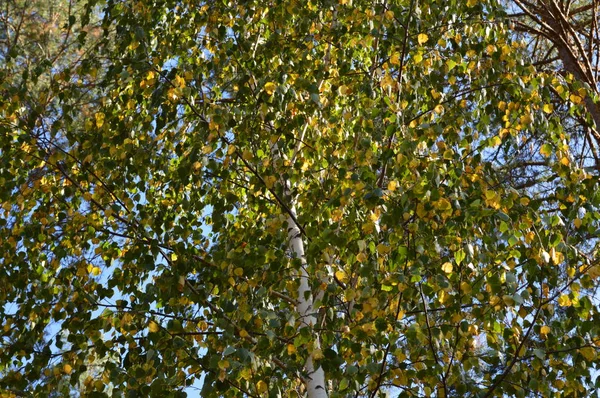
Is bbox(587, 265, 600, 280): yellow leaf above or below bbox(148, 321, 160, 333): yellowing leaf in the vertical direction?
above

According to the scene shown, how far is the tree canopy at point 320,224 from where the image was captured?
3764 mm

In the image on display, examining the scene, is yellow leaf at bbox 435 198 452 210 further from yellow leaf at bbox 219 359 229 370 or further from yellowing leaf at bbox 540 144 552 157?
yellow leaf at bbox 219 359 229 370

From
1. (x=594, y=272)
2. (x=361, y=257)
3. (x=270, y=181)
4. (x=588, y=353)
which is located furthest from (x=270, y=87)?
(x=588, y=353)

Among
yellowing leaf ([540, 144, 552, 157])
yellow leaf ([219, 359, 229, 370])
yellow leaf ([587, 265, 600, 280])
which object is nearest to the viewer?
yellow leaf ([219, 359, 229, 370])

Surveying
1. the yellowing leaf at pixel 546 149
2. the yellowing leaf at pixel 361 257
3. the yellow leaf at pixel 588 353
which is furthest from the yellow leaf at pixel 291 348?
the yellowing leaf at pixel 546 149

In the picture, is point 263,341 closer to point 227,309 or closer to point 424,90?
point 227,309

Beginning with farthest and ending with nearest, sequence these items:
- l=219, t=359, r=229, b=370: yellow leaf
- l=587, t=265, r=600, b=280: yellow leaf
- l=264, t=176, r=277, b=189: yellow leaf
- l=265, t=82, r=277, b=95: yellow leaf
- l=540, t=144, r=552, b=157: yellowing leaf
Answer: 1. l=265, t=82, r=277, b=95: yellow leaf
2. l=264, t=176, r=277, b=189: yellow leaf
3. l=540, t=144, r=552, b=157: yellowing leaf
4. l=587, t=265, r=600, b=280: yellow leaf
5. l=219, t=359, r=229, b=370: yellow leaf

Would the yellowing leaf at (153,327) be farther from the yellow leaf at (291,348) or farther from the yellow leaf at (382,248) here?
the yellow leaf at (382,248)

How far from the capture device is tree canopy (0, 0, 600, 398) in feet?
12.3

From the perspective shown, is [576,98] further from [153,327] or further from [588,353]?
[153,327]

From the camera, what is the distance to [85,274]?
4.65 meters

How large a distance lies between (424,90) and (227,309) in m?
1.85

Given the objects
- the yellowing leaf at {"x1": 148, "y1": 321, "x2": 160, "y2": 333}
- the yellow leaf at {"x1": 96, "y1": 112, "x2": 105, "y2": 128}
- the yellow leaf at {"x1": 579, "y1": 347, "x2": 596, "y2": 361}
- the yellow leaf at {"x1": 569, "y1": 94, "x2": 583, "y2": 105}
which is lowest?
the yellow leaf at {"x1": 579, "y1": 347, "x2": 596, "y2": 361}

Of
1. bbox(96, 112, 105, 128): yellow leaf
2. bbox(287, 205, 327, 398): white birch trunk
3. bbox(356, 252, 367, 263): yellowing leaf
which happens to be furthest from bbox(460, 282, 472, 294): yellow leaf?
bbox(96, 112, 105, 128): yellow leaf
